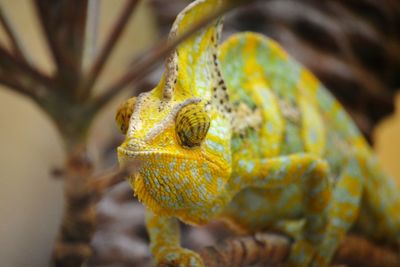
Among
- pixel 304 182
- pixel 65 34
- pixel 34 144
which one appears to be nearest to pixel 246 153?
pixel 304 182

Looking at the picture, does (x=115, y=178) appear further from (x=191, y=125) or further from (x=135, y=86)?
(x=135, y=86)

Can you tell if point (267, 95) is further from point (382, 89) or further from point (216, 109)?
point (382, 89)

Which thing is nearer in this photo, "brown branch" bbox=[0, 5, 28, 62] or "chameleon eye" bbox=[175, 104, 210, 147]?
"chameleon eye" bbox=[175, 104, 210, 147]

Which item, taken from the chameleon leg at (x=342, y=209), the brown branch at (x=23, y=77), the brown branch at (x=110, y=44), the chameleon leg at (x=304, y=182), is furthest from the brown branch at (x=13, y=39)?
the chameleon leg at (x=342, y=209)

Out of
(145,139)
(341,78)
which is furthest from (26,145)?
(145,139)

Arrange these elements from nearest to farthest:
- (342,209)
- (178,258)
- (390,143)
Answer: (178,258) < (342,209) < (390,143)

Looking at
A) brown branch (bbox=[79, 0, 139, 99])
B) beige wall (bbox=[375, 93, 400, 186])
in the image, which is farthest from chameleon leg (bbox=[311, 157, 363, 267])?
beige wall (bbox=[375, 93, 400, 186])

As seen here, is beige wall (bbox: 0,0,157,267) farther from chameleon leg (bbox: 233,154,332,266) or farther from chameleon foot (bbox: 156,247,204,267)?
chameleon leg (bbox: 233,154,332,266)
